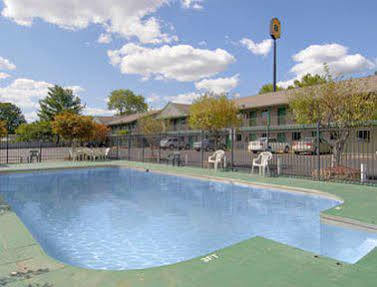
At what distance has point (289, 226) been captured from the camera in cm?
594

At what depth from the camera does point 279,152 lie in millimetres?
21297

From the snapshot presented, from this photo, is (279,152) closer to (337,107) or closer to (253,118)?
(253,118)

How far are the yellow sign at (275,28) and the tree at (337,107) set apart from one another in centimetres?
3162

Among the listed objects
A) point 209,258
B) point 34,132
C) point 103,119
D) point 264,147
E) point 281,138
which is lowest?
point 209,258

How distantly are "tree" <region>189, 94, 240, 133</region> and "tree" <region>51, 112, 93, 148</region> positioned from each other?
8049mm

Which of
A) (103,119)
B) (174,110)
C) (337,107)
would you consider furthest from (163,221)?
(103,119)

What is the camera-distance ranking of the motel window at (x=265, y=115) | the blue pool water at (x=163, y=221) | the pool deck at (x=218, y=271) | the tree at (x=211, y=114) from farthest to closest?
the motel window at (x=265, y=115) < the tree at (x=211, y=114) < the blue pool water at (x=163, y=221) < the pool deck at (x=218, y=271)

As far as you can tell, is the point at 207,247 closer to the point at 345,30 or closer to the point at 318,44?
the point at 345,30

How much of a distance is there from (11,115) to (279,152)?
6862 centimetres

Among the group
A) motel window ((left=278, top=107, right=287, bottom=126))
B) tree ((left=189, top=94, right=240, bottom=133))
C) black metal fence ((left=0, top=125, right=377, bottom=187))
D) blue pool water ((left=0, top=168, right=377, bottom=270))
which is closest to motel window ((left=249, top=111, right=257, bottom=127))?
black metal fence ((left=0, top=125, right=377, bottom=187))

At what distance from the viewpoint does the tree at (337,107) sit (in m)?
9.81

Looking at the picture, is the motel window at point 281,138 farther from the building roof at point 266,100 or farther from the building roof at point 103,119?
the building roof at point 103,119

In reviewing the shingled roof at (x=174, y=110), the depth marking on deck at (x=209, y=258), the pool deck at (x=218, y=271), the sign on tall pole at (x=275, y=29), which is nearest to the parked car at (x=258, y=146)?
the shingled roof at (x=174, y=110)

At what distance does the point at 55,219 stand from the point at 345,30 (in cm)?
2096
